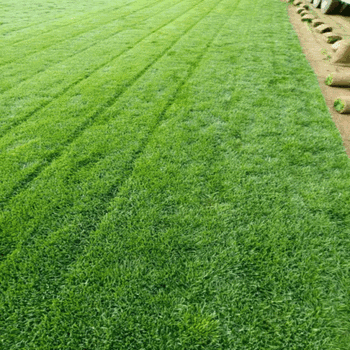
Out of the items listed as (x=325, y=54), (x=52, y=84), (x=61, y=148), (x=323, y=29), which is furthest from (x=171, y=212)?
(x=323, y=29)

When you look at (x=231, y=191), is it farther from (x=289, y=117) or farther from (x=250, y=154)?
(x=289, y=117)

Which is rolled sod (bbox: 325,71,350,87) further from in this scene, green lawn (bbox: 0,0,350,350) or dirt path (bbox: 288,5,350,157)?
green lawn (bbox: 0,0,350,350)

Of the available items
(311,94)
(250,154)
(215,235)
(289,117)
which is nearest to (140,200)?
(215,235)

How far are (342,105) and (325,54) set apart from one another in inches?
140

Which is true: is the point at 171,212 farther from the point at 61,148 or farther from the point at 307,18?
the point at 307,18

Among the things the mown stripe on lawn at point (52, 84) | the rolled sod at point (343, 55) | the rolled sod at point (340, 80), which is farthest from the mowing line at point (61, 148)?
the rolled sod at point (343, 55)

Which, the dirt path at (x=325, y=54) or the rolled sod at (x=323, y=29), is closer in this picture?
the dirt path at (x=325, y=54)

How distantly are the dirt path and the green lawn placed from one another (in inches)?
11.0

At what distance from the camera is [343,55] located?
5.96m

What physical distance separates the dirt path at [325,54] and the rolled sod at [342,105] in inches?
2.4

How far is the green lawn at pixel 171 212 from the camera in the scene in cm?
171

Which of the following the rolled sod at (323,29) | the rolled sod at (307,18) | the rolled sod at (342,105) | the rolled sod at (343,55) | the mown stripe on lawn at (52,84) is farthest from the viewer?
the rolled sod at (307,18)

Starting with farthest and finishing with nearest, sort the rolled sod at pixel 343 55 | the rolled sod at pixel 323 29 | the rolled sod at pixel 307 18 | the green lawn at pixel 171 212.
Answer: the rolled sod at pixel 307 18, the rolled sod at pixel 323 29, the rolled sod at pixel 343 55, the green lawn at pixel 171 212

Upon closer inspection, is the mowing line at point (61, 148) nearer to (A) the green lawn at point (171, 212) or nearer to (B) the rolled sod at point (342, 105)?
(A) the green lawn at point (171, 212)
